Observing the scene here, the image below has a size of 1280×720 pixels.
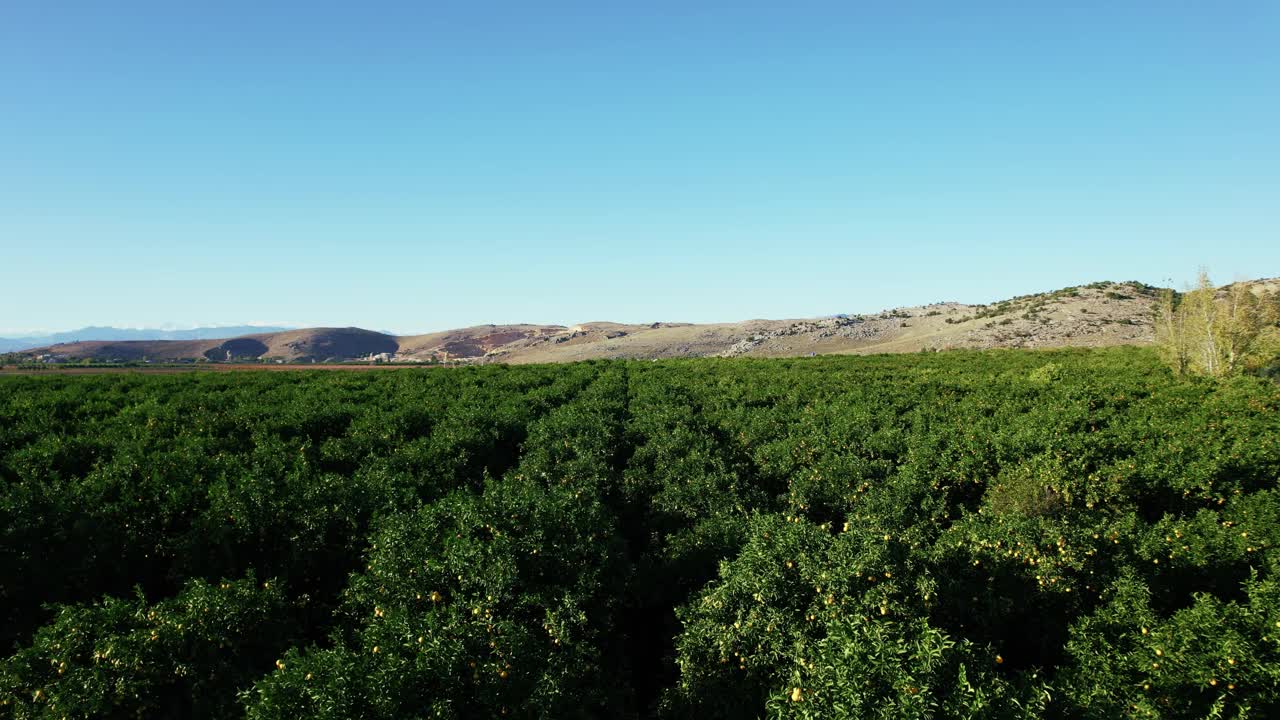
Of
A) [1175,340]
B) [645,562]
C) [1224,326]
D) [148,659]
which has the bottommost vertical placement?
[645,562]

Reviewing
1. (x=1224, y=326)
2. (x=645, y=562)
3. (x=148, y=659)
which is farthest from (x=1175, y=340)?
(x=148, y=659)

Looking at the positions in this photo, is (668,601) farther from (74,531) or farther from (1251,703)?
(74,531)

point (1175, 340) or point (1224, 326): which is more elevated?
point (1224, 326)

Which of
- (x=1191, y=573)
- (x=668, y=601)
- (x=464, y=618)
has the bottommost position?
(x=668, y=601)

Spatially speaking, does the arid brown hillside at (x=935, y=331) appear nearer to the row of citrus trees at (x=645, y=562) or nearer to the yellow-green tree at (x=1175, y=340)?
the yellow-green tree at (x=1175, y=340)

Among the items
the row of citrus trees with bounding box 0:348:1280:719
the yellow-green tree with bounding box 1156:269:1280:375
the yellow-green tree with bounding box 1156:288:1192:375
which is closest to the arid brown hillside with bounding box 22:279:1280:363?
the yellow-green tree with bounding box 1156:288:1192:375

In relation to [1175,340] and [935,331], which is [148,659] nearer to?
[1175,340]

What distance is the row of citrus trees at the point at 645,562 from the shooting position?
723 cm

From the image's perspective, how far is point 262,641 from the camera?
8.98 meters

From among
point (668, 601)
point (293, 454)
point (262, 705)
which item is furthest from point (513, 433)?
point (262, 705)

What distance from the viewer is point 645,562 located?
45.2 feet

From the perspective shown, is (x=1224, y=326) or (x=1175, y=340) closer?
(x=1224, y=326)

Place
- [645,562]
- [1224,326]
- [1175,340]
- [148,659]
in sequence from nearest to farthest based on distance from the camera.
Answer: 1. [148,659]
2. [645,562]
3. [1224,326]
4. [1175,340]

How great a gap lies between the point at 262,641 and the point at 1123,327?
321ft
